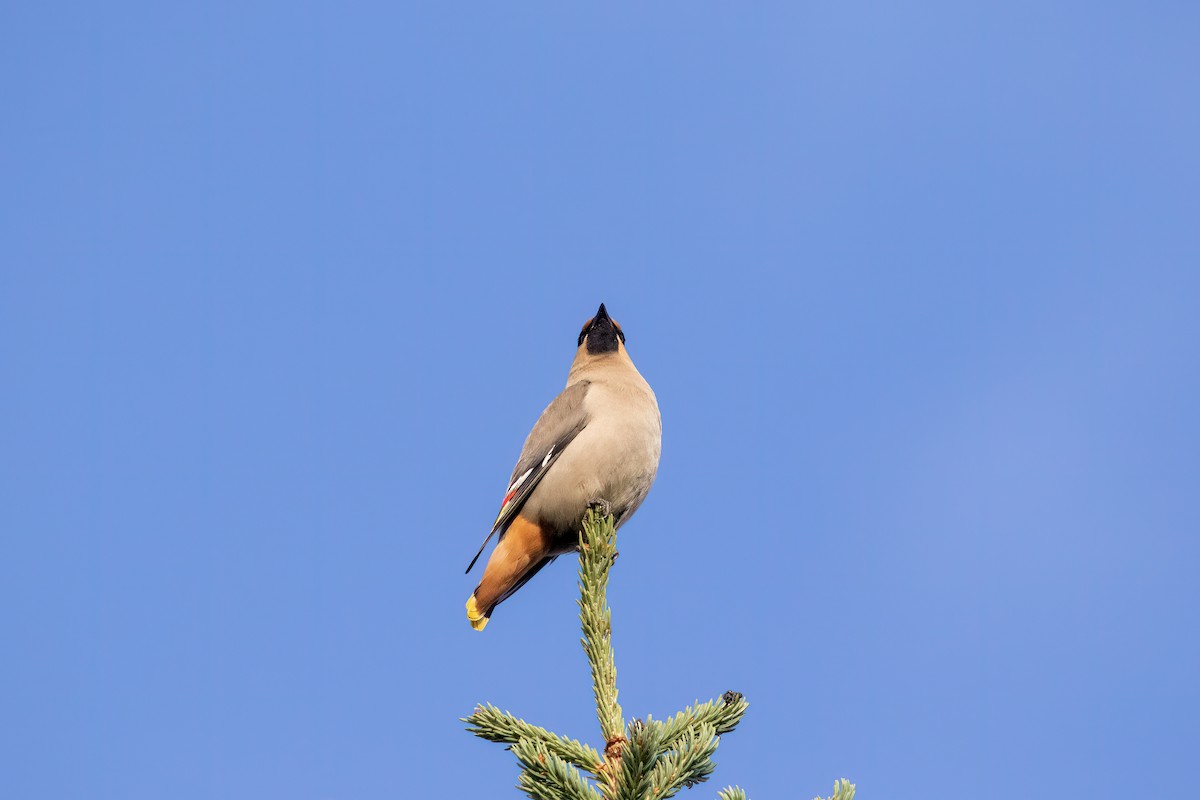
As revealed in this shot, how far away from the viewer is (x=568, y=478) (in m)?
4.96

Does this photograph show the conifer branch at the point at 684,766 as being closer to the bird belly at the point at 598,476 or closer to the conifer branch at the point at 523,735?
the conifer branch at the point at 523,735

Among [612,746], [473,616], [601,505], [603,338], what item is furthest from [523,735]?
[603,338]

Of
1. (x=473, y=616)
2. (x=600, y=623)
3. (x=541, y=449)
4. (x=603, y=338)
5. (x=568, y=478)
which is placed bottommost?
(x=600, y=623)

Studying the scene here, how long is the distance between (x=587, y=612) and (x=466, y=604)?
2064mm

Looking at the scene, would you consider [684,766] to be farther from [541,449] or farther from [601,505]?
[541,449]

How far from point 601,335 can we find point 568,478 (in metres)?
1.49

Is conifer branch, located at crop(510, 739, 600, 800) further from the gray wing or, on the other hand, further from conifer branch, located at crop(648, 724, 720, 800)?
the gray wing

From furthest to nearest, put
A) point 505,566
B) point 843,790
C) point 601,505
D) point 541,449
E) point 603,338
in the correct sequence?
point 603,338
point 541,449
point 505,566
point 601,505
point 843,790

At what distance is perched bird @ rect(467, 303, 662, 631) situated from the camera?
195 inches

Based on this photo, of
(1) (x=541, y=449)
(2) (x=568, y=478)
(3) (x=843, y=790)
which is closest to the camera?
(3) (x=843, y=790)

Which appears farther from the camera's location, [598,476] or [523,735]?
[598,476]

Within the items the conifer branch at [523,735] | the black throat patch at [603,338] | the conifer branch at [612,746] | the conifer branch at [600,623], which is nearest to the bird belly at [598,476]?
the black throat patch at [603,338]

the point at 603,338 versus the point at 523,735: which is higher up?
the point at 603,338

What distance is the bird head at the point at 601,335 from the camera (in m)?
6.20
